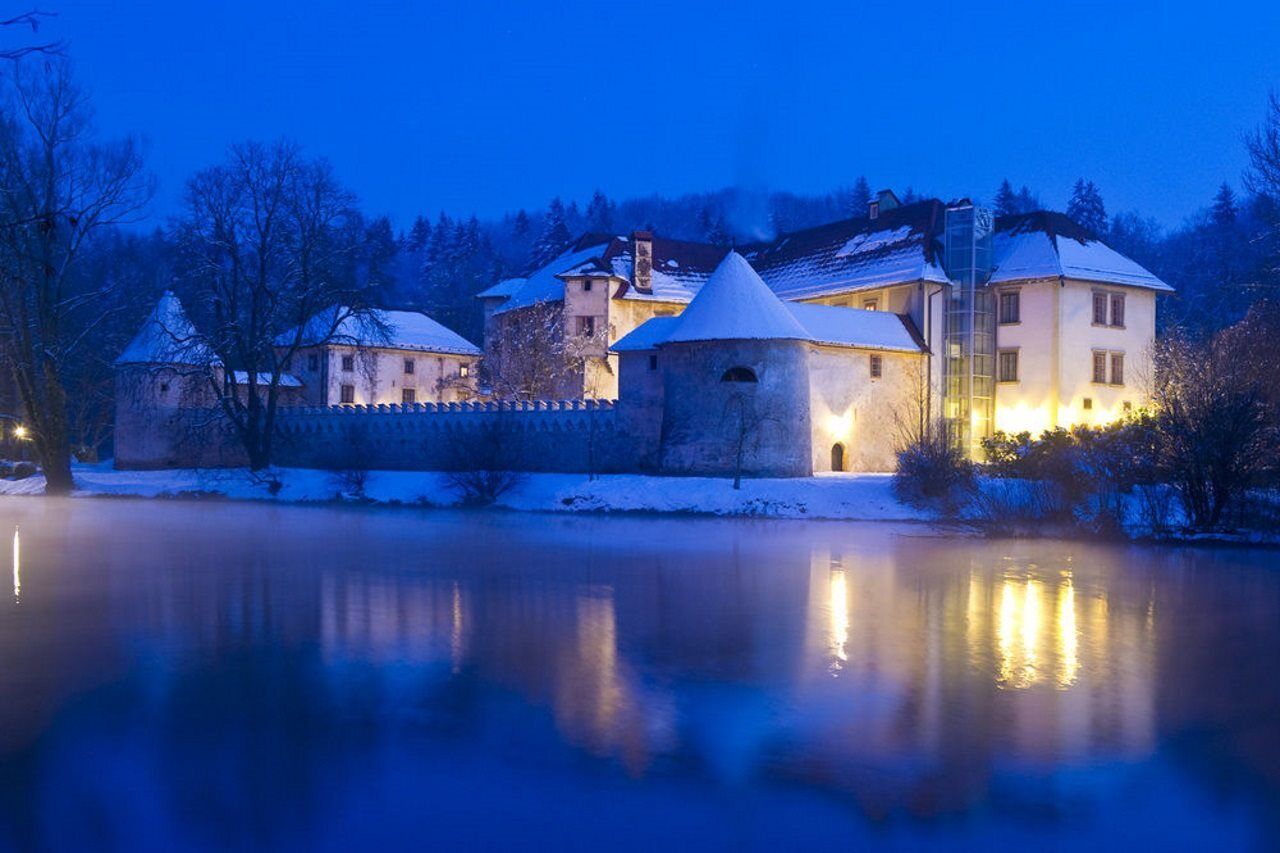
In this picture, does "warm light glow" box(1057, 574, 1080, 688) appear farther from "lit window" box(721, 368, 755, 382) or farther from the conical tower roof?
the conical tower roof

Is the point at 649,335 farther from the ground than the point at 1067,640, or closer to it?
farther from the ground

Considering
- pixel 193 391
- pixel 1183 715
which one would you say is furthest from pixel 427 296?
pixel 1183 715

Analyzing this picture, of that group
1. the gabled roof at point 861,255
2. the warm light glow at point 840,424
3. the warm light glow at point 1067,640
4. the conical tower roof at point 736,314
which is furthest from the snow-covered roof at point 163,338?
the warm light glow at point 1067,640

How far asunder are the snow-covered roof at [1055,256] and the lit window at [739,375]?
40.4 feet

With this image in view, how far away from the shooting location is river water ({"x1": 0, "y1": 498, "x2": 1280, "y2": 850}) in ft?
21.0

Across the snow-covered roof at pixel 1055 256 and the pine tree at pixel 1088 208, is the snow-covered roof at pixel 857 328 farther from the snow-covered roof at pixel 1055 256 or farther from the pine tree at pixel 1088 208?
the pine tree at pixel 1088 208

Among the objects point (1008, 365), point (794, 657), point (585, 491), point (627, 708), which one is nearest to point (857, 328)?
point (1008, 365)

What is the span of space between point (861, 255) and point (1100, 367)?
9.29 metres

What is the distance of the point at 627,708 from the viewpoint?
8.76m

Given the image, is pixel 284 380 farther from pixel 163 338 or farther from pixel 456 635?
pixel 456 635

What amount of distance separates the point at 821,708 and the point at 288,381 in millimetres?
47141

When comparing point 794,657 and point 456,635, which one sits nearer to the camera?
point 794,657

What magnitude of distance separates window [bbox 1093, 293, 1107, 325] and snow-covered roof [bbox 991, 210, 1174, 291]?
59 cm

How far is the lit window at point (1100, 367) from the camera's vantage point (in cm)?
3991
